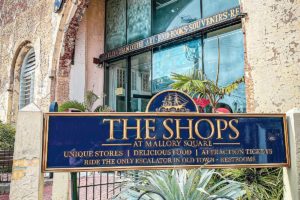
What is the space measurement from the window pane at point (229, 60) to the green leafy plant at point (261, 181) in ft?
10.2

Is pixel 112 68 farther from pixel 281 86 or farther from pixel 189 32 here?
pixel 281 86

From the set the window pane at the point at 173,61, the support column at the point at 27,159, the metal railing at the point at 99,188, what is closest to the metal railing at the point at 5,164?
the metal railing at the point at 99,188

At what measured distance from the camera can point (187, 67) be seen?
877 cm

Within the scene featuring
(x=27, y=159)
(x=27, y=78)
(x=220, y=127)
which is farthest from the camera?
(x=27, y=78)

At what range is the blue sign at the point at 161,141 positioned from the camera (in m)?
2.91

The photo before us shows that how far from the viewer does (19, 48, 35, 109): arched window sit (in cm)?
1385

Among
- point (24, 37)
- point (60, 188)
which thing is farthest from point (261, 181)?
point (24, 37)

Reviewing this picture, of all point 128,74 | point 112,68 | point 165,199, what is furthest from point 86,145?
point 112,68

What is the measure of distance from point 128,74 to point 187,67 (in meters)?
2.79

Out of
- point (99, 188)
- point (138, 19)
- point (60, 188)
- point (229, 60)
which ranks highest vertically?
point (138, 19)

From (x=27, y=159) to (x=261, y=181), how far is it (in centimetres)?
304

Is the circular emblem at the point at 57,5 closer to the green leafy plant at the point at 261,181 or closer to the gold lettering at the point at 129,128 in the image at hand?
the green leafy plant at the point at 261,181

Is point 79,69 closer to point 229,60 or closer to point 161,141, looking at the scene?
point 229,60

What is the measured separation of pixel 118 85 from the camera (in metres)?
11.3
